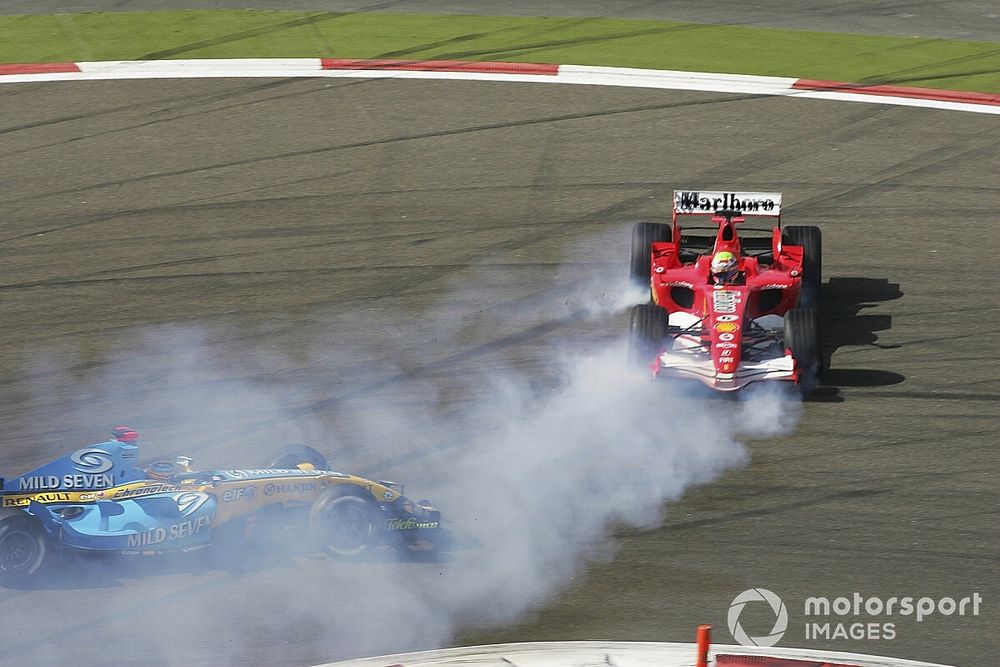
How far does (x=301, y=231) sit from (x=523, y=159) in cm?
316

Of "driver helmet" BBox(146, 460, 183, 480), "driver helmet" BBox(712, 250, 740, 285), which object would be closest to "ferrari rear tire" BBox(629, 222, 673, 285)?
"driver helmet" BBox(712, 250, 740, 285)

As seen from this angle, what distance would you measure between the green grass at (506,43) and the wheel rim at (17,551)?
1201 cm

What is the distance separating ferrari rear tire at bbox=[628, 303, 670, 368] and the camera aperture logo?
3.15 metres

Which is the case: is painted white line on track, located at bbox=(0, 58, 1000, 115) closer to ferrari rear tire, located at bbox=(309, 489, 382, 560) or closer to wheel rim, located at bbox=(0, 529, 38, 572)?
ferrari rear tire, located at bbox=(309, 489, 382, 560)

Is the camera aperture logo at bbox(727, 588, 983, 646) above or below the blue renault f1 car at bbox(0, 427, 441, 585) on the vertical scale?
below

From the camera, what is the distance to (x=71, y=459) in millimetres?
10570

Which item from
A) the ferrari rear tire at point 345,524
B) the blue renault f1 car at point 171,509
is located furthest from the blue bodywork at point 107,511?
the ferrari rear tire at point 345,524

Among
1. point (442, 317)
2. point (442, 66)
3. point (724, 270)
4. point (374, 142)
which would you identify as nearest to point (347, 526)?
point (442, 317)

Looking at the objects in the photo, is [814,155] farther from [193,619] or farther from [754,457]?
[193,619]

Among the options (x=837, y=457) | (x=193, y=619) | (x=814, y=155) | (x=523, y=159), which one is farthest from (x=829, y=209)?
(x=193, y=619)

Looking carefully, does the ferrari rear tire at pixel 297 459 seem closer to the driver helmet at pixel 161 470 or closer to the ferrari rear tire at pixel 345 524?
the ferrari rear tire at pixel 345 524

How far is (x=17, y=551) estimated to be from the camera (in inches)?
408

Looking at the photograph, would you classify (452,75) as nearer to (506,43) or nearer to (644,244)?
(506,43)

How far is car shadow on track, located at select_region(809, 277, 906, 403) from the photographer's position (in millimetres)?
13188
